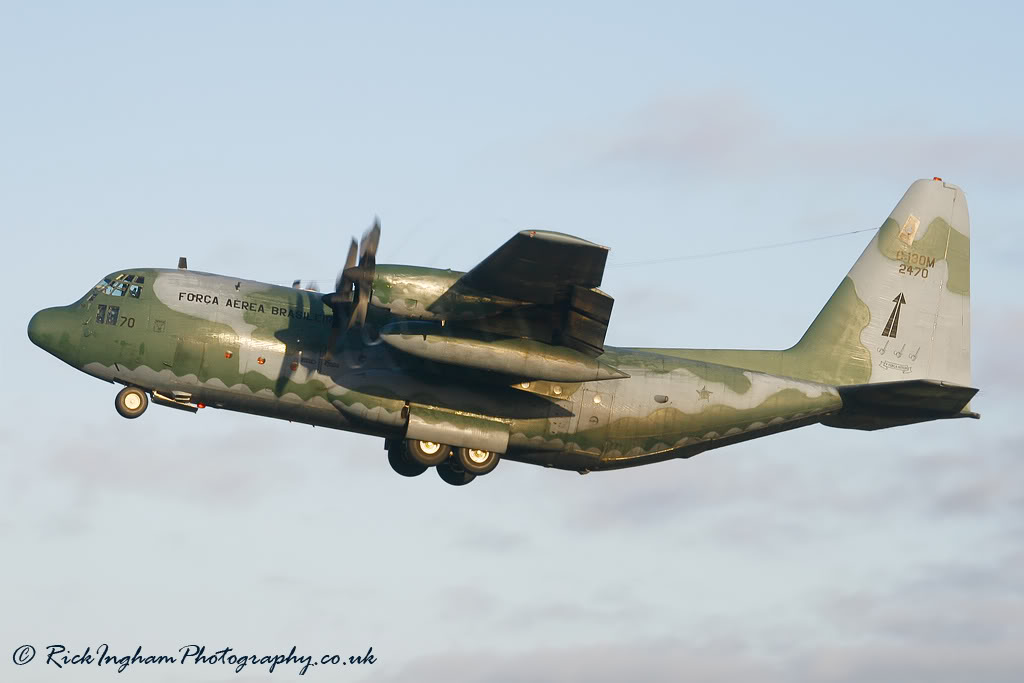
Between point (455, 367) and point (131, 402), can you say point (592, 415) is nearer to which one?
point (455, 367)

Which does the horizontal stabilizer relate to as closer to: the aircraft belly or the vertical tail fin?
the aircraft belly

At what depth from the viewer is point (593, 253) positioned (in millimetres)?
20766

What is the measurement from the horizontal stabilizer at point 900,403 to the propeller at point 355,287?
379 inches

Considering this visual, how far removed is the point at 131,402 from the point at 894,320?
15.6 metres

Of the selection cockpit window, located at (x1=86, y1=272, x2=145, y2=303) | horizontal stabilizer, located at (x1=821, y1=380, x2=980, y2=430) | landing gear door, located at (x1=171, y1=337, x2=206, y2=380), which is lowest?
landing gear door, located at (x1=171, y1=337, x2=206, y2=380)

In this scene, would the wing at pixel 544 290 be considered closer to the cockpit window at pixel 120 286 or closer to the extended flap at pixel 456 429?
the extended flap at pixel 456 429

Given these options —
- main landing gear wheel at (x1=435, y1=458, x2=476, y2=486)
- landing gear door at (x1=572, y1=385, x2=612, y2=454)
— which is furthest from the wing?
main landing gear wheel at (x1=435, y1=458, x2=476, y2=486)

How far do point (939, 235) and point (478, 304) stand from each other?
11536 mm

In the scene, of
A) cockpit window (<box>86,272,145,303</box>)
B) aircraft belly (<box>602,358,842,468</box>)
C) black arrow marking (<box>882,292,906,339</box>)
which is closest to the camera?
cockpit window (<box>86,272,145,303</box>)

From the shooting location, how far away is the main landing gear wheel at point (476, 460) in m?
24.3

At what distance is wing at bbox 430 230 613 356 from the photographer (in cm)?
2081

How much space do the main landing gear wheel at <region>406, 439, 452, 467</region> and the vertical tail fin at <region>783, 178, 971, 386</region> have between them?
7590 mm

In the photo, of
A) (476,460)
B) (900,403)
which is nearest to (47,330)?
(476,460)

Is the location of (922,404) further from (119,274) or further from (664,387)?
(119,274)
